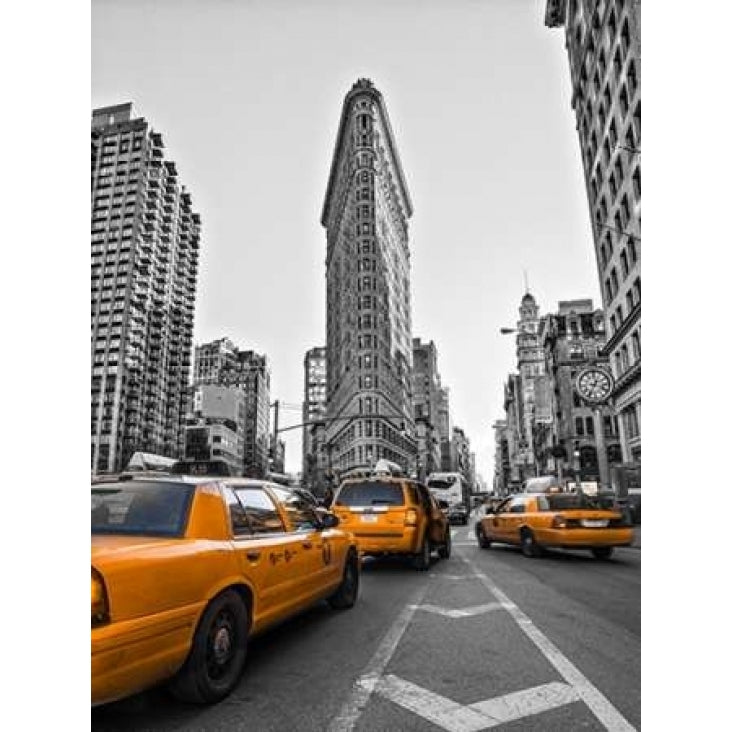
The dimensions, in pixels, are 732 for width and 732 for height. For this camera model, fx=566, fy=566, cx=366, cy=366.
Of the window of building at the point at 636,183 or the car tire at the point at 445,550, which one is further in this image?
the window of building at the point at 636,183

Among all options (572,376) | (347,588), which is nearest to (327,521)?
(347,588)

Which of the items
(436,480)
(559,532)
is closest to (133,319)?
(436,480)

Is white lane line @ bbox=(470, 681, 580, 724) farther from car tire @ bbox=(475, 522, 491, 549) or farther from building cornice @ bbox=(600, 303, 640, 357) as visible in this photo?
building cornice @ bbox=(600, 303, 640, 357)

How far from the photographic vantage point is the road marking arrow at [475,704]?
334 centimetres

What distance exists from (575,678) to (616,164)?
40.2 meters

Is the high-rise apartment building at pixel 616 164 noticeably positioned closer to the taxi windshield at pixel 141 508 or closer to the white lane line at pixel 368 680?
the white lane line at pixel 368 680

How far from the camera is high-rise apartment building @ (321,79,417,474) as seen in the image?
3420 inches

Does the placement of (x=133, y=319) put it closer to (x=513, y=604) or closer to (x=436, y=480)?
(x=436, y=480)

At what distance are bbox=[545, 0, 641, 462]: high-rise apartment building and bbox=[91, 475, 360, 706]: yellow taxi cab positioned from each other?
30.3m

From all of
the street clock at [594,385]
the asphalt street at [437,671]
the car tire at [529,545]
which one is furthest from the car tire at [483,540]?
the street clock at [594,385]

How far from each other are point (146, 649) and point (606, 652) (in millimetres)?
3766

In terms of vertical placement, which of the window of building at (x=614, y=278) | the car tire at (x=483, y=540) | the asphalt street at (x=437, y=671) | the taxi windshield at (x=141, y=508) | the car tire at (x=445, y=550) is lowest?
the car tire at (x=483, y=540)
